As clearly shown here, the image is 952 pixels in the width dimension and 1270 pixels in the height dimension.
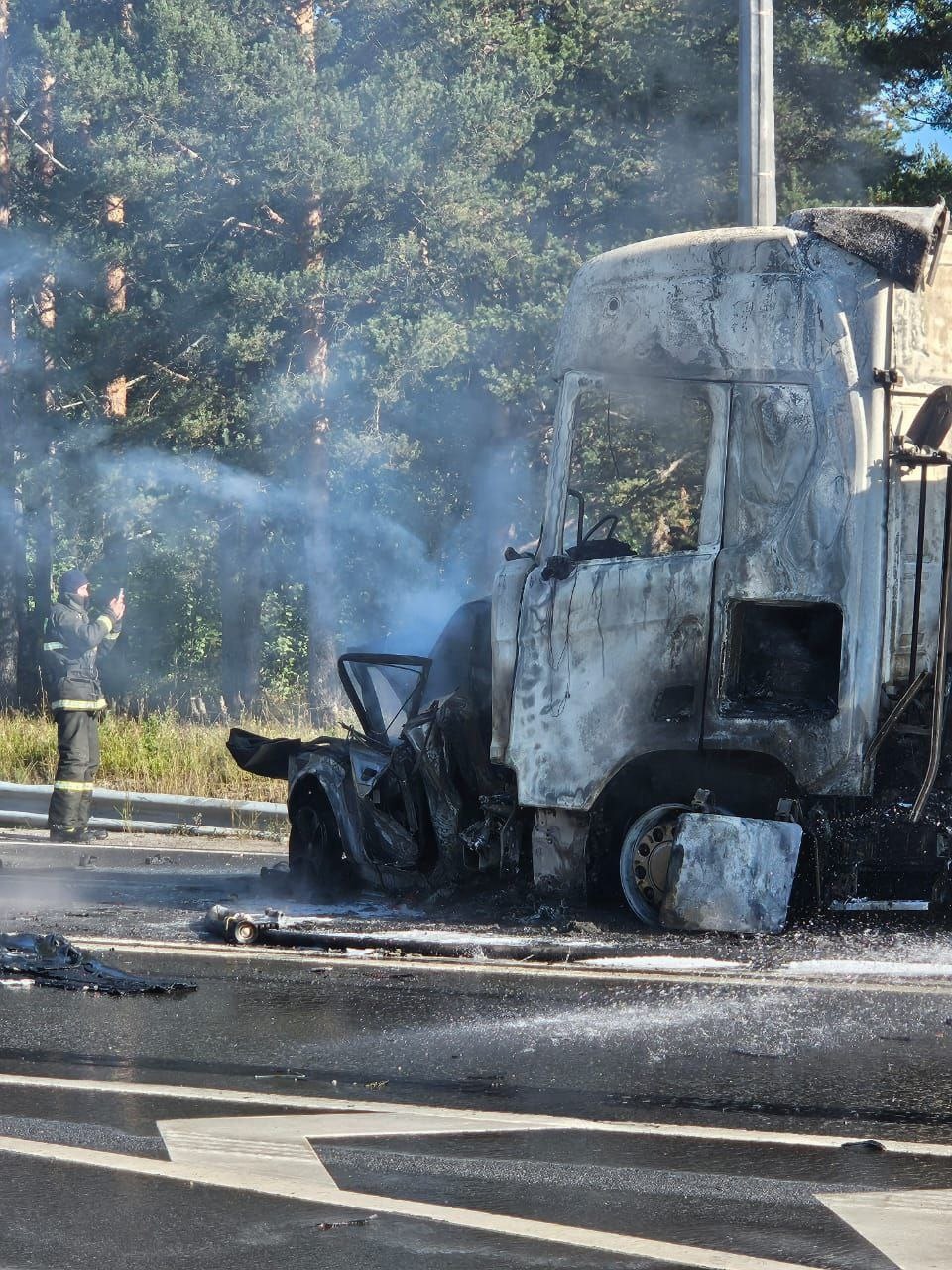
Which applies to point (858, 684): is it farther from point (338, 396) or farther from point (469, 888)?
point (338, 396)

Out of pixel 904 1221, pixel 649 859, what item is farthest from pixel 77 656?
pixel 904 1221

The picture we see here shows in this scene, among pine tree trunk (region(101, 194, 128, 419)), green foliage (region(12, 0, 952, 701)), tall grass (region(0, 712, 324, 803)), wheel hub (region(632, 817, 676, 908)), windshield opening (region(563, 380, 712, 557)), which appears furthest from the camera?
pine tree trunk (region(101, 194, 128, 419))

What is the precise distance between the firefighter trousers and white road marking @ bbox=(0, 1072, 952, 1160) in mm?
7686

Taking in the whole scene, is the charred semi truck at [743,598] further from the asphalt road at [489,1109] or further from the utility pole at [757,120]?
the utility pole at [757,120]

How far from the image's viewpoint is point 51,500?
28141 millimetres

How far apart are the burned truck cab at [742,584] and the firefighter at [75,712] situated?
221 inches

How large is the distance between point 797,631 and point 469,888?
2055mm

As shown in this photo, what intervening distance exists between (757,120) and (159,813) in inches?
261

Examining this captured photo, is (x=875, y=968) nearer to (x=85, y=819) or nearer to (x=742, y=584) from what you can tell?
(x=742, y=584)

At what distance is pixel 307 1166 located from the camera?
4.31 metres

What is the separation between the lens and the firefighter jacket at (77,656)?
43.1 ft

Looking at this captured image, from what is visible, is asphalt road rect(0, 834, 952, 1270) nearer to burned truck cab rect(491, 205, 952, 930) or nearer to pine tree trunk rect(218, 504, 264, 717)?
burned truck cab rect(491, 205, 952, 930)

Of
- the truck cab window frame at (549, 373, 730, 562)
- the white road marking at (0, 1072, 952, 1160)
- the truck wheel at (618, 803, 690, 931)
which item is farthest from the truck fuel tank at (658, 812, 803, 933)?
the white road marking at (0, 1072, 952, 1160)

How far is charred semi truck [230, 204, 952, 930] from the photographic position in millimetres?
7469
